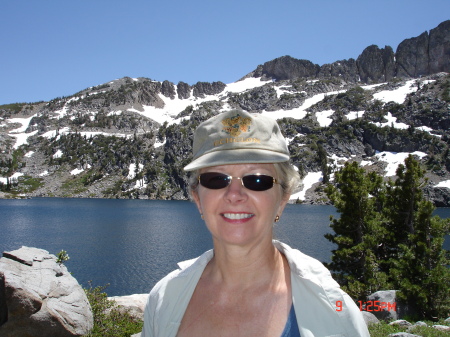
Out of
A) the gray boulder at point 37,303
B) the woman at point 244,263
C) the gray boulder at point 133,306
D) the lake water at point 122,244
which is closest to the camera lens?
the woman at point 244,263

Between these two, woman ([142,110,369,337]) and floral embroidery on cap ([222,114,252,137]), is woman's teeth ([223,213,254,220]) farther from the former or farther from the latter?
floral embroidery on cap ([222,114,252,137])

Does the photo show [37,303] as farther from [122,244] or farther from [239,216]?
[122,244]

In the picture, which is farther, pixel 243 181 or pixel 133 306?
pixel 133 306

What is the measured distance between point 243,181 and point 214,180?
29cm

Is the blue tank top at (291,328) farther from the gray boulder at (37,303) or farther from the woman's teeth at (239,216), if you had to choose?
the gray boulder at (37,303)

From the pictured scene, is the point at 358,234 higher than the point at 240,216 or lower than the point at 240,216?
lower

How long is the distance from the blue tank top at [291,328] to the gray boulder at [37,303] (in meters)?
12.4

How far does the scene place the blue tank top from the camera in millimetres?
2643

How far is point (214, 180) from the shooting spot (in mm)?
3137

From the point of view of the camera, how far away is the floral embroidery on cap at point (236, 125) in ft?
9.43

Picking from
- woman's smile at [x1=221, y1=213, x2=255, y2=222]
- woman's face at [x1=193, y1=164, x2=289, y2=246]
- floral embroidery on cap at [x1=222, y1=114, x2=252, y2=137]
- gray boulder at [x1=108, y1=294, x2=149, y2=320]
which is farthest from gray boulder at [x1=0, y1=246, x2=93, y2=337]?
floral embroidery on cap at [x1=222, y1=114, x2=252, y2=137]
